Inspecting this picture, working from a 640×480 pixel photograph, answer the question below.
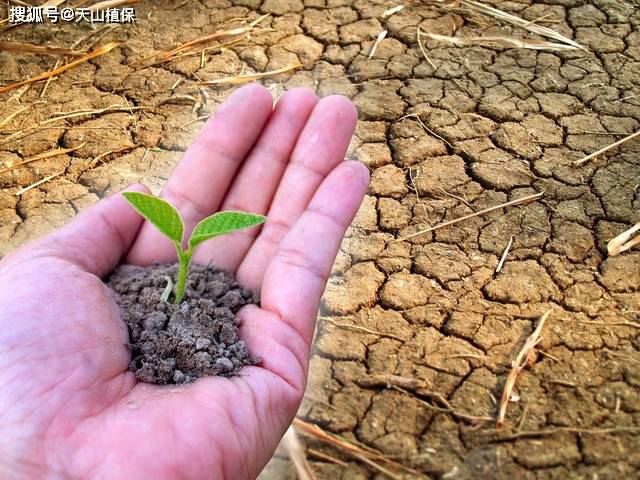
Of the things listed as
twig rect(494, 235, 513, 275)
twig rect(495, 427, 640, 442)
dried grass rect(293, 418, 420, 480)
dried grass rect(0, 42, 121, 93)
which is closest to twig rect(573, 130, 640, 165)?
twig rect(494, 235, 513, 275)

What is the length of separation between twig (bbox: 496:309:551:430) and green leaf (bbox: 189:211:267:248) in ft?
3.19

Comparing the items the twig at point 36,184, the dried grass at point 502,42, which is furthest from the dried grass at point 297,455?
the dried grass at point 502,42

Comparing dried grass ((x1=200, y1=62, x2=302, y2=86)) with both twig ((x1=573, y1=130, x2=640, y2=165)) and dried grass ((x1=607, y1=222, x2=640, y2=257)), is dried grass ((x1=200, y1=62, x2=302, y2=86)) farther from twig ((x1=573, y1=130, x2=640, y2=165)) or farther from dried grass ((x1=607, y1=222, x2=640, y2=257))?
dried grass ((x1=607, y1=222, x2=640, y2=257))

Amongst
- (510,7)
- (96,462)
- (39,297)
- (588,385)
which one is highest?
(39,297)

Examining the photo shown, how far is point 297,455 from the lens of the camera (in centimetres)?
240

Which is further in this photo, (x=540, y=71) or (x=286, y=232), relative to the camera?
(x=540, y=71)

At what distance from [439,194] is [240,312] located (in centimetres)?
114

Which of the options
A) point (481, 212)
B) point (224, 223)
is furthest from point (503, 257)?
point (224, 223)

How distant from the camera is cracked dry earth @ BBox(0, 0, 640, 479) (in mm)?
2443

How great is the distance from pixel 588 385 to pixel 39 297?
1.62 meters

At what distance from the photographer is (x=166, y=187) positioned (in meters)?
2.63

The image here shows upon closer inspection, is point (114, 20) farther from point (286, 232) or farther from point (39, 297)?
point (39, 297)

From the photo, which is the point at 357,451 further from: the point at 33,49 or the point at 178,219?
the point at 33,49

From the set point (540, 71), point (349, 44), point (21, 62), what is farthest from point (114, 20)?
point (540, 71)
